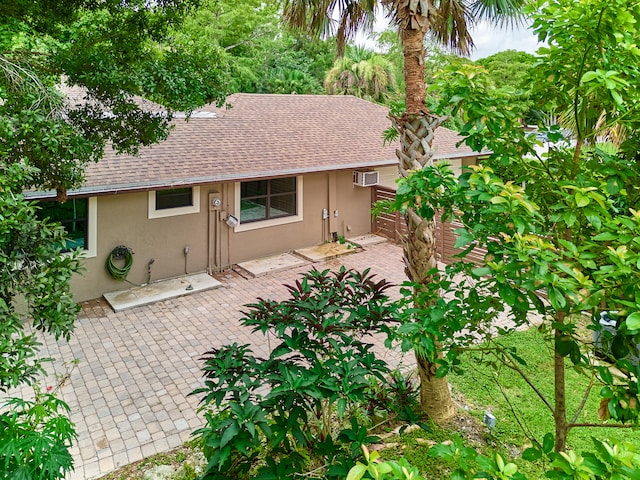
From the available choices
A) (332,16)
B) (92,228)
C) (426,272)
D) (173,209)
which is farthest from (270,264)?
(426,272)

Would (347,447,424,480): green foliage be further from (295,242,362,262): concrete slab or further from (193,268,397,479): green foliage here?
(295,242,362,262): concrete slab

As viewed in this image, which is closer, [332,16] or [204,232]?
[332,16]

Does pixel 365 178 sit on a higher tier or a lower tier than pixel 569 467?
higher

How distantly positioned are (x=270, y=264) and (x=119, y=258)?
380 cm

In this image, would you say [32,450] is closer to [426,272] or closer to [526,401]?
[426,272]

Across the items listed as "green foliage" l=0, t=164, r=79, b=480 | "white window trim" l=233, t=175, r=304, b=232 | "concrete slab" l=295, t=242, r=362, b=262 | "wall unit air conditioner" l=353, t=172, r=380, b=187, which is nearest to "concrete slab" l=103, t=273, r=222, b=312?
"white window trim" l=233, t=175, r=304, b=232

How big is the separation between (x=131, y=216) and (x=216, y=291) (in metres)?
2.60

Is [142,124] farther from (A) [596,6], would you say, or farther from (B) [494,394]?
(B) [494,394]

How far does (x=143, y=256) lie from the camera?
10.6m

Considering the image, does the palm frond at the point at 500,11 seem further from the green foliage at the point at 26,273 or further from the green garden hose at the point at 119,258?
the green garden hose at the point at 119,258

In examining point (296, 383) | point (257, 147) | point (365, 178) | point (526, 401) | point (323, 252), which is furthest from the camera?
point (365, 178)

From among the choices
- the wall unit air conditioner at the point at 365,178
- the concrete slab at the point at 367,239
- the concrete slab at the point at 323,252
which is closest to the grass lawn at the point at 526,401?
the concrete slab at the point at 323,252

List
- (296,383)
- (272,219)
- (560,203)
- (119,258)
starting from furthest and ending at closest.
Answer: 1. (272,219)
2. (119,258)
3. (296,383)
4. (560,203)

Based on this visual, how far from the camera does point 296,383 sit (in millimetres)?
3363
